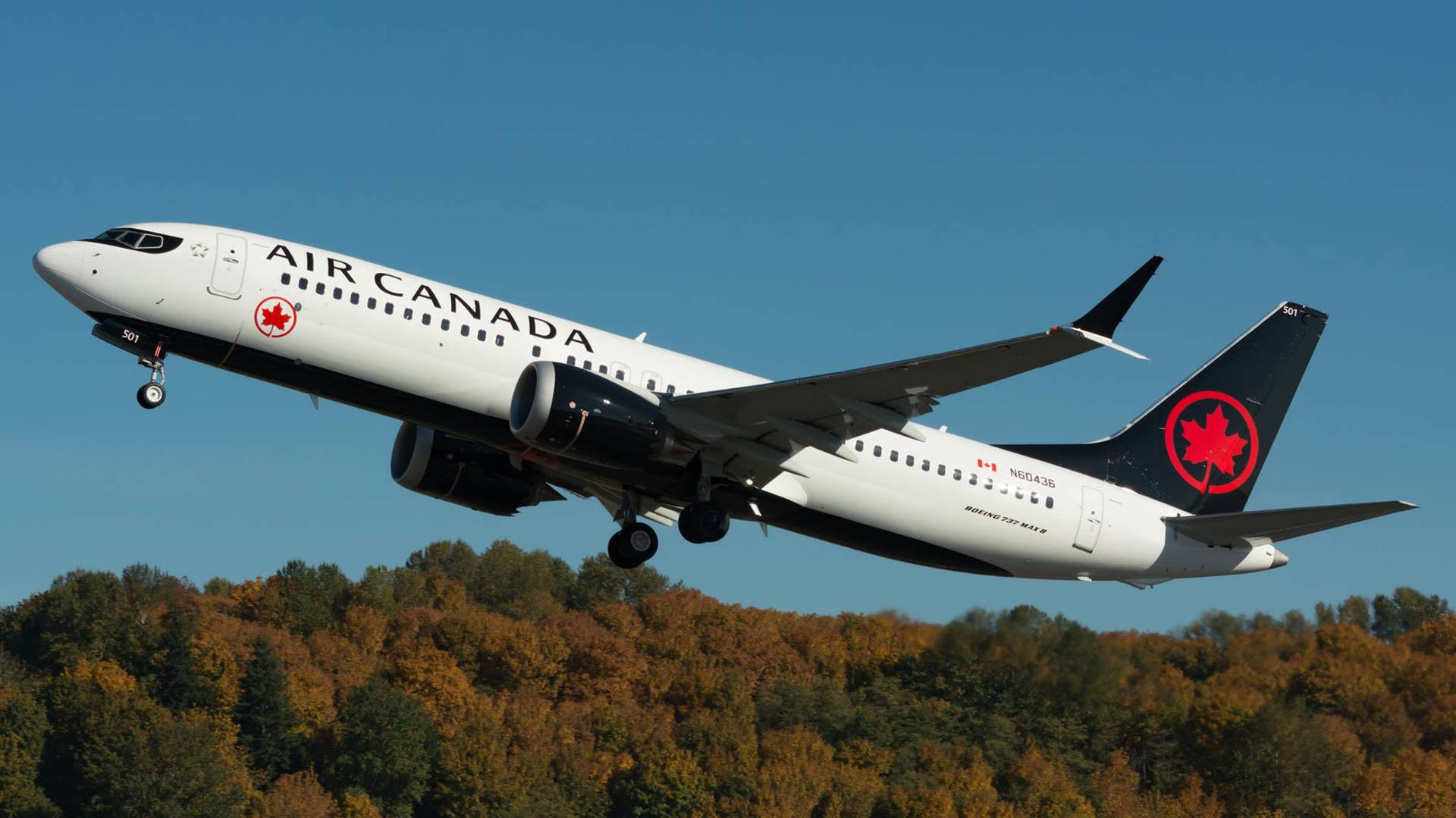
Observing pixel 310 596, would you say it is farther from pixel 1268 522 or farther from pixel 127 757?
pixel 1268 522

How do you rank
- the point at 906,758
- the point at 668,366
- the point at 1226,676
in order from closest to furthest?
1. the point at 668,366
2. the point at 1226,676
3. the point at 906,758

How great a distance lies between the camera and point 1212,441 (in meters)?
43.7

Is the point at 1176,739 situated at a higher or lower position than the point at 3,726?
higher

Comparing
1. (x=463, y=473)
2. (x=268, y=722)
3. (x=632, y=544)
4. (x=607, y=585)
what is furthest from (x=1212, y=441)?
(x=607, y=585)

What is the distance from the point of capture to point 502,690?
12469 cm

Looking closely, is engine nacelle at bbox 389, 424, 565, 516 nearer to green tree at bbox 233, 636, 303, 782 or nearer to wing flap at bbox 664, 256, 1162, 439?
wing flap at bbox 664, 256, 1162, 439

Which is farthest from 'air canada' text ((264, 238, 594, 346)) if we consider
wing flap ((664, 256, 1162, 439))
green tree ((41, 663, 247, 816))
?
green tree ((41, 663, 247, 816))

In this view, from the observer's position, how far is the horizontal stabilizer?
35.9 m

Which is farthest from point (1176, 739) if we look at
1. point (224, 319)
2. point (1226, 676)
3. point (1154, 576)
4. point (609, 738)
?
point (224, 319)

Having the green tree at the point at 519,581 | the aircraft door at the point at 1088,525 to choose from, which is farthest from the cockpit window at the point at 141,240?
the green tree at the point at 519,581

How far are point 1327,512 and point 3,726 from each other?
101m

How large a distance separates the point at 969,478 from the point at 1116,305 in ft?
30.0

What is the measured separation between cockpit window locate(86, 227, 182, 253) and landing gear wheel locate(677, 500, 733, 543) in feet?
38.1

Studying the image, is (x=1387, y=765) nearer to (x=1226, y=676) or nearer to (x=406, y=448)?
(x=1226, y=676)
